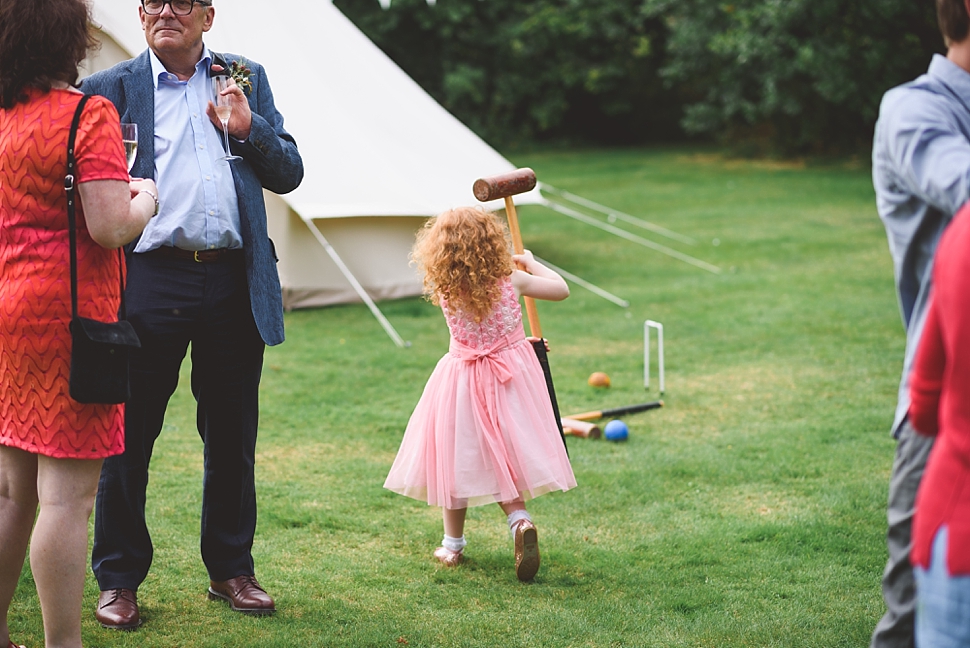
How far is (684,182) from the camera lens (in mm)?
17547

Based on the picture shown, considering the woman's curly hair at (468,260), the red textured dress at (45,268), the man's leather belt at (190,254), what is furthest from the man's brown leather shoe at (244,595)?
the woman's curly hair at (468,260)

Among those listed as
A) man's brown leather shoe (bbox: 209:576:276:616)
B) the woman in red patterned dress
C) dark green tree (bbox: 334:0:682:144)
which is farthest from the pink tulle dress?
dark green tree (bbox: 334:0:682:144)

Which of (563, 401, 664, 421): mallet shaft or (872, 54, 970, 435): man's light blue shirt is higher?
(872, 54, 970, 435): man's light blue shirt

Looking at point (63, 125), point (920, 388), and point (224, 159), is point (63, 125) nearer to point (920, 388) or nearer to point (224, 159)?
point (224, 159)

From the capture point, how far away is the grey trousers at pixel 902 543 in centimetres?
222

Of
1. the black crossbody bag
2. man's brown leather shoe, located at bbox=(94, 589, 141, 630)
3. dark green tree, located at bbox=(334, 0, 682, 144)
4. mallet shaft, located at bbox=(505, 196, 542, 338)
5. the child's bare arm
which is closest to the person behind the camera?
the black crossbody bag

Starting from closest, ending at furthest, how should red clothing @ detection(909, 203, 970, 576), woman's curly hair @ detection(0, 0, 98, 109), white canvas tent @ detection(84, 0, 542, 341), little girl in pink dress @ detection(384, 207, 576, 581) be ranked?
red clothing @ detection(909, 203, 970, 576) < woman's curly hair @ detection(0, 0, 98, 109) < little girl in pink dress @ detection(384, 207, 576, 581) < white canvas tent @ detection(84, 0, 542, 341)

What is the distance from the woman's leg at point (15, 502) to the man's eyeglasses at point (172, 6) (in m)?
1.34

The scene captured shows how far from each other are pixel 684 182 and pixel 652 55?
746 centimetres

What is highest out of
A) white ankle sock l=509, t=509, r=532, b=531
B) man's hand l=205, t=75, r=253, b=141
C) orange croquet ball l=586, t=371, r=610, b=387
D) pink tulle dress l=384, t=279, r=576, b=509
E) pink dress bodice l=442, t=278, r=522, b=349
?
man's hand l=205, t=75, r=253, b=141

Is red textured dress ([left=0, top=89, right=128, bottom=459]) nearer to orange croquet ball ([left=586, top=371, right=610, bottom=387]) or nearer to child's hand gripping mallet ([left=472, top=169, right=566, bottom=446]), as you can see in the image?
child's hand gripping mallet ([left=472, top=169, right=566, bottom=446])

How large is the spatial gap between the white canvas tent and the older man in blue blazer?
15.4ft

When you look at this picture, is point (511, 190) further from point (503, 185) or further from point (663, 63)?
point (663, 63)

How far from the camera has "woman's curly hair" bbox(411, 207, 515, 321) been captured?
3854 millimetres
